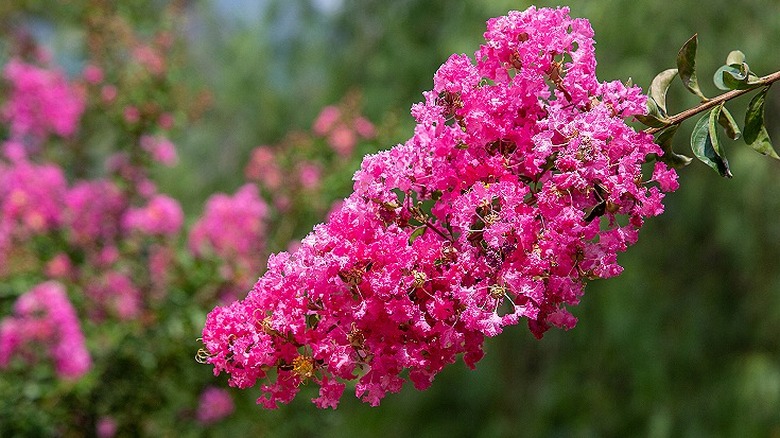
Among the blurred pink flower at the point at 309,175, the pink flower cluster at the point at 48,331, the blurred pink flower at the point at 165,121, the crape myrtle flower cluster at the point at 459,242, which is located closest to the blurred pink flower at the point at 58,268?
the pink flower cluster at the point at 48,331

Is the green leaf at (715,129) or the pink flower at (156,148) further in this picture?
the pink flower at (156,148)

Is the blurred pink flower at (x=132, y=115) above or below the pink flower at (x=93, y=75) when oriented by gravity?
below

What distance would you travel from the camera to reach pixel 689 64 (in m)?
1.03

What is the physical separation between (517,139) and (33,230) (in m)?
2.39

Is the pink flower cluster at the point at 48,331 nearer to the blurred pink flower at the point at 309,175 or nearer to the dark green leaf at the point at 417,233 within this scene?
the blurred pink flower at the point at 309,175

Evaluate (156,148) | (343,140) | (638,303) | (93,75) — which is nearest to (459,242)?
(343,140)

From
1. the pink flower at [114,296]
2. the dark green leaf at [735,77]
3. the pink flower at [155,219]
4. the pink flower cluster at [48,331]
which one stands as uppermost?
the pink flower at [155,219]

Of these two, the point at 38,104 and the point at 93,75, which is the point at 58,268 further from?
the point at 93,75

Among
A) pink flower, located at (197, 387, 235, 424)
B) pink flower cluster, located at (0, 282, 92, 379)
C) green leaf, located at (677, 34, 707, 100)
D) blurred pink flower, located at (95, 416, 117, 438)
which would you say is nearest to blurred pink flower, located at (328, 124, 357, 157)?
pink flower, located at (197, 387, 235, 424)

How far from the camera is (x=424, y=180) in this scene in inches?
36.9

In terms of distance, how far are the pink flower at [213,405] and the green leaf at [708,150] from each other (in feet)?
7.29

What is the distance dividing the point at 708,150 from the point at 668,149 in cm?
4

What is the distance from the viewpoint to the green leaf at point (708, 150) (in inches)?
38.1

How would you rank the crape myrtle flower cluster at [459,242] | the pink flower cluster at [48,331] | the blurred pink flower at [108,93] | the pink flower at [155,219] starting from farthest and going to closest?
1. the blurred pink flower at [108,93]
2. the pink flower at [155,219]
3. the pink flower cluster at [48,331]
4. the crape myrtle flower cluster at [459,242]
